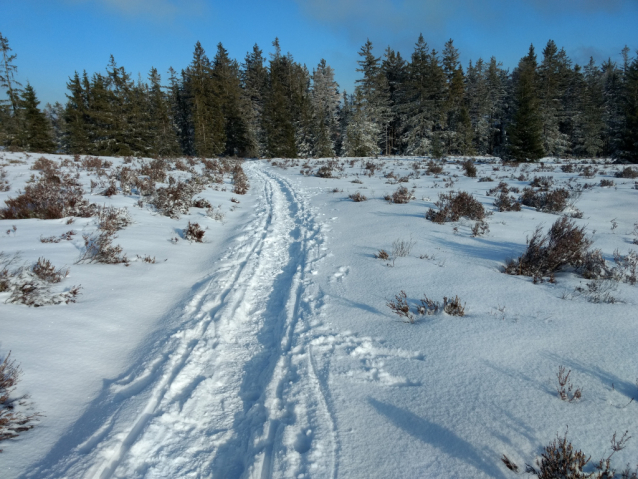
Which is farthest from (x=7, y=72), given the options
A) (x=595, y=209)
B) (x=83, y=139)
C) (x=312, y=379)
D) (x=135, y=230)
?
(x=595, y=209)

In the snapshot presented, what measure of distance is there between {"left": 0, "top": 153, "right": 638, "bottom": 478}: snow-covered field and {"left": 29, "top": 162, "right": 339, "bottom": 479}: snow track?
14 millimetres

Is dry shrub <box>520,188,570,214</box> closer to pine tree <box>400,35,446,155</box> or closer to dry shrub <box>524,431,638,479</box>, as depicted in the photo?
dry shrub <box>524,431,638,479</box>

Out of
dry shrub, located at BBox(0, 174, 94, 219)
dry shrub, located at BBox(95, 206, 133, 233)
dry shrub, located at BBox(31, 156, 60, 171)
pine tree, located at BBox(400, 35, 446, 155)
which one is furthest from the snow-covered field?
pine tree, located at BBox(400, 35, 446, 155)

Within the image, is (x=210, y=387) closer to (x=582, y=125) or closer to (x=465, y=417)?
(x=465, y=417)

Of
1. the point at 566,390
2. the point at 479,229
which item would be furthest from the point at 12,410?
the point at 479,229

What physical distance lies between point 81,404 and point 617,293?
5.67 metres

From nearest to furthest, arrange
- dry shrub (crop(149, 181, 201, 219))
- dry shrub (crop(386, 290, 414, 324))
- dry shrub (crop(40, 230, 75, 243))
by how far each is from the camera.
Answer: dry shrub (crop(386, 290, 414, 324)) < dry shrub (crop(40, 230, 75, 243)) < dry shrub (crop(149, 181, 201, 219))

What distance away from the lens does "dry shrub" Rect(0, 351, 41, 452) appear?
6.43 ft

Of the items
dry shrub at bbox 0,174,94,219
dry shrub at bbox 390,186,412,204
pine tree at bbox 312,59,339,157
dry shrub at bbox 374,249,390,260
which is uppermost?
pine tree at bbox 312,59,339,157

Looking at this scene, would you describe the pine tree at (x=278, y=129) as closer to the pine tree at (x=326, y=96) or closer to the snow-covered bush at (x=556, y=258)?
the pine tree at (x=326, y=96)

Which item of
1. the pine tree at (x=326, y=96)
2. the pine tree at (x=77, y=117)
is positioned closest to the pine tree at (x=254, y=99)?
the pine tree at (x=326, y=96)

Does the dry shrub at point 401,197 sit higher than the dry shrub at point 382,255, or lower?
higher

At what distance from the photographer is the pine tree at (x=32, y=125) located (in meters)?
29.7

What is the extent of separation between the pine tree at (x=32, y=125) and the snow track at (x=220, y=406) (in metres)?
38.4
